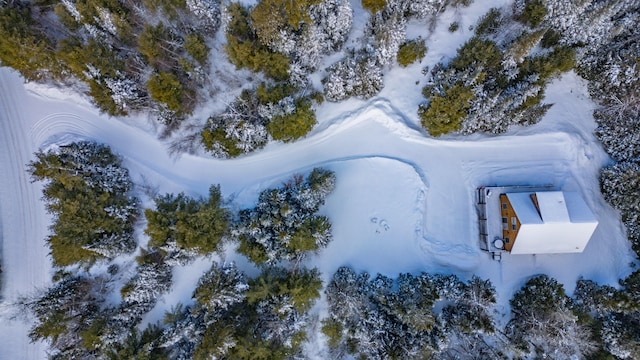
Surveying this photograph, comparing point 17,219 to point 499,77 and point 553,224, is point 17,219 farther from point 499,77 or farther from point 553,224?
point 553,224

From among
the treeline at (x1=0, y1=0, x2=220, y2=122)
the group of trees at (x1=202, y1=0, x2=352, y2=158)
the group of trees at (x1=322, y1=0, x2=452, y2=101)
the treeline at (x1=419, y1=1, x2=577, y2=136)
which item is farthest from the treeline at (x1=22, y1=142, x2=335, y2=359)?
the treeline at (x1=419, y1=1, x2=577, y2=136)

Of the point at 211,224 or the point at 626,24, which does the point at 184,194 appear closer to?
the point at 211,224

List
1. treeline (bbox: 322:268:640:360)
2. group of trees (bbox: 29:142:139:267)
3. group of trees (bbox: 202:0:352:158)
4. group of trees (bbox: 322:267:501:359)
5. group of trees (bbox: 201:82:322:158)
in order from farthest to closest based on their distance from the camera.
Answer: group of trees (bbox: 201:82:322:158), group of trees (bbox: 202:0:352:158), group of trees (bbox: 29:142:139:267), group of trees (bbox: 322:267:501:359), treeline (bbox: 322:268:640:360)

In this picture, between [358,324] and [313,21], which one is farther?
[313,21]

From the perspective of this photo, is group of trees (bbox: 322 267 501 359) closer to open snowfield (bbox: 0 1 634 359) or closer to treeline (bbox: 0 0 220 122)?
open snowfield (bbox: 0 1 634 359)

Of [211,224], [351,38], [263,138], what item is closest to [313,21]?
[351,38]

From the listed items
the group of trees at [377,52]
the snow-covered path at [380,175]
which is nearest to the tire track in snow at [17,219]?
the snow-covered path at [380,175]
